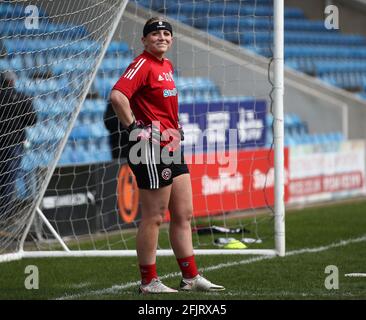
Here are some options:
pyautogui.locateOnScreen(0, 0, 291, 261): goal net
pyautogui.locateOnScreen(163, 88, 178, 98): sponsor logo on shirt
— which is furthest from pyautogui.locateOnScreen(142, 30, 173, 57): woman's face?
pyautogui.locateOnScreen(0, 0, 291, 261): goal net

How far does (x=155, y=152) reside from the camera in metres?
6.54

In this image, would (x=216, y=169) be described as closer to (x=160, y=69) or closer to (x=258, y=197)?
(x=258, y=197)

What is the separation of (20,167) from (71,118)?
626mm

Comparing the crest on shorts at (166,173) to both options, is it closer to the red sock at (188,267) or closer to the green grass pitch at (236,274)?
the red sock at (188,267)

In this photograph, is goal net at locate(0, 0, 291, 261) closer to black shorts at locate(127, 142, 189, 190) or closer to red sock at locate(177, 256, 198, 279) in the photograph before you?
black shorts at locate(127, 142, 189, 190)

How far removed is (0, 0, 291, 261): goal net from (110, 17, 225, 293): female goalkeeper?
1575 millimetres

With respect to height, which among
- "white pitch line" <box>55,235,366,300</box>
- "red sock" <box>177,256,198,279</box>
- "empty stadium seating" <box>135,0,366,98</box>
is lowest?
"white pitch line" <box>55,235,366,300</box>

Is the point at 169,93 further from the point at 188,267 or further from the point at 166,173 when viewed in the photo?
the point at 188,267

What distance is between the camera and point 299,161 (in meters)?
13.9

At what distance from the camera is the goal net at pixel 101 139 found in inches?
336

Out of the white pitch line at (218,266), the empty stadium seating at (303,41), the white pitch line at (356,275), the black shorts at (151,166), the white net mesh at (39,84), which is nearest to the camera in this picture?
the black shorts at (151,166)

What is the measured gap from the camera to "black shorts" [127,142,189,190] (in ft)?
21.4

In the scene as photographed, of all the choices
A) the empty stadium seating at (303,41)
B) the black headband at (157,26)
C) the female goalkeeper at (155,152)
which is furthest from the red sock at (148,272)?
the empty stadium seating at (303,41)
